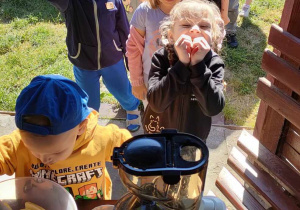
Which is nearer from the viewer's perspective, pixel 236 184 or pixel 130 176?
pixel 130 176

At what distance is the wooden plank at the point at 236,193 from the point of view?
218 cm

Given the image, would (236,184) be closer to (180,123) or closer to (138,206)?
(180,123)

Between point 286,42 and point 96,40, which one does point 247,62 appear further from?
point 286,42

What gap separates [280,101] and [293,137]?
0.34 metres

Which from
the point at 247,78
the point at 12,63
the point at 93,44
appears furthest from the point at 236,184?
the point at 12,63

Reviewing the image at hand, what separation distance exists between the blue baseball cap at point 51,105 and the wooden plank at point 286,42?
111 centimetres

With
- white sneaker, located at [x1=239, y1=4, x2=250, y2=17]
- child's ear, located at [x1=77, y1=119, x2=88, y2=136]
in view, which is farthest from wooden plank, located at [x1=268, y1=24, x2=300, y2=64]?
white sneaker, located at [x1=239, y1=4, x2=250, y2=17]

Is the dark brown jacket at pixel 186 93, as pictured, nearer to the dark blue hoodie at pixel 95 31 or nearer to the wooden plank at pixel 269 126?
the wooden plank at pixel 269 126

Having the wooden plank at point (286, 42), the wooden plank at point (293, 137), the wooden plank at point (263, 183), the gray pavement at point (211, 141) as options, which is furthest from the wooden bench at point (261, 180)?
the wooden plank at point (286, 42)

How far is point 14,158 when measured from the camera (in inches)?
55.7

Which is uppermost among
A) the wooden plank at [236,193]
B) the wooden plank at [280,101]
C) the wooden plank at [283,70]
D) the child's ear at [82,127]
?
the wooden plank at [283,70]

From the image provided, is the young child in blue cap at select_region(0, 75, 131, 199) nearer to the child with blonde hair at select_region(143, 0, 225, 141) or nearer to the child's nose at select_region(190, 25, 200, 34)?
the child with blonde hair at select_region(143, 0, 225, 141)

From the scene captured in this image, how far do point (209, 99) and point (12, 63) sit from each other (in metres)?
3.48

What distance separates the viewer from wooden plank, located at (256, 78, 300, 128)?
1.74 meters
